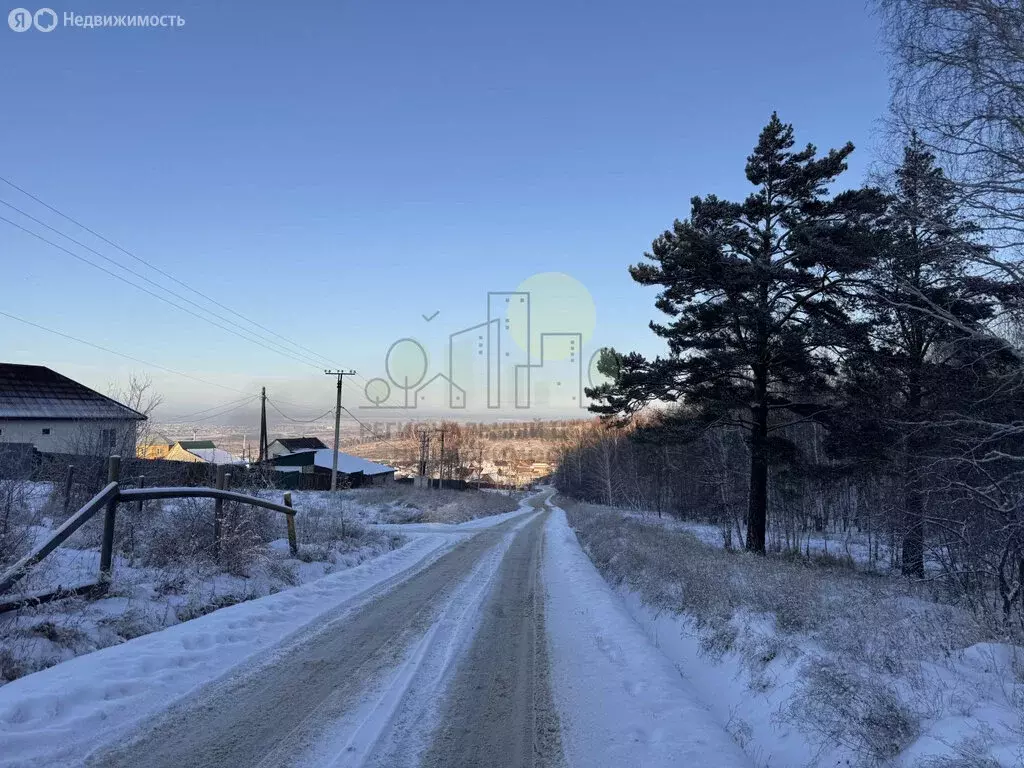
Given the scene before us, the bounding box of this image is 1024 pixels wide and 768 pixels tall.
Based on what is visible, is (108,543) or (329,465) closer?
(108,543)

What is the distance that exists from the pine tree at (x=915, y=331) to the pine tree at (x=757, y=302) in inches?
47.7

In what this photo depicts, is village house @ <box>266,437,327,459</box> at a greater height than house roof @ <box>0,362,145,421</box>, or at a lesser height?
lesser

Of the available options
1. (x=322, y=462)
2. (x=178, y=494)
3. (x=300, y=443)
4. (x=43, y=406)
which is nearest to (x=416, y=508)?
(x=43, y=406)

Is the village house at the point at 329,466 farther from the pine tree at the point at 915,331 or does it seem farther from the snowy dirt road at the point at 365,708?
the snowy dirt road at the point at 365,708

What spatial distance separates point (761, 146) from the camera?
1797cm

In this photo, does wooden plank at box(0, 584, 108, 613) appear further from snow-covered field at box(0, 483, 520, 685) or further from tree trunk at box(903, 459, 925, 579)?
tree trunk at box(903, 459, 925, 579)

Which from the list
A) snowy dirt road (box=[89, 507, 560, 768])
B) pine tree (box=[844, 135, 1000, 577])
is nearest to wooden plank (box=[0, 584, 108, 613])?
snowy dirt road (box=[89, 507, 560, 768])

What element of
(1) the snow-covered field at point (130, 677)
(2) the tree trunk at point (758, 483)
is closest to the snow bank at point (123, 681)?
(1) the snow-covered field at point (130, 677)

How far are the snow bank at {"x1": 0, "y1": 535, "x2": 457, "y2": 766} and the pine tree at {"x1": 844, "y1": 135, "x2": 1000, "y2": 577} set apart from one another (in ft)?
Result: 36.9

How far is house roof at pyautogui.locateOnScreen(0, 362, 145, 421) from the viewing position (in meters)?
33.5

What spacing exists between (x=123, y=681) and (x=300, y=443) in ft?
264

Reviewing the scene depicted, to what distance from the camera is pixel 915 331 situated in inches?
631

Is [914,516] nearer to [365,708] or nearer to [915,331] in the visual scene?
[915,331]

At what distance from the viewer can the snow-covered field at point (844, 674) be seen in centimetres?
378
